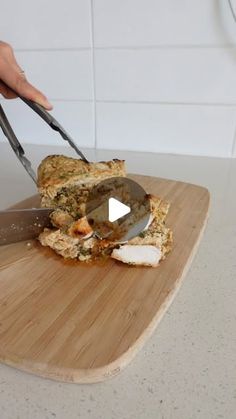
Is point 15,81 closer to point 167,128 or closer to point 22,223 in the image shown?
point 22,223

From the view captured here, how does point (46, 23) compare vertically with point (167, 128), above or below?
above

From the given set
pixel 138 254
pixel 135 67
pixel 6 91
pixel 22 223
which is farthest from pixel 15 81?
pixel 135 67

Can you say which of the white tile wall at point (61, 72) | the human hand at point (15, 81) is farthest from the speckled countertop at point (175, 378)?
the white tile wall at point (61, 72)

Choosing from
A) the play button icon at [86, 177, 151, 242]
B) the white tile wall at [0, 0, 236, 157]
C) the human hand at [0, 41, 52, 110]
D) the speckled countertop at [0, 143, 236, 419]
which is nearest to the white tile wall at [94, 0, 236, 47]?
the white tile wall at [0, 0, 236, 157]

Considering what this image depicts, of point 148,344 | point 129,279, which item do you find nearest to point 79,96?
point 129,279

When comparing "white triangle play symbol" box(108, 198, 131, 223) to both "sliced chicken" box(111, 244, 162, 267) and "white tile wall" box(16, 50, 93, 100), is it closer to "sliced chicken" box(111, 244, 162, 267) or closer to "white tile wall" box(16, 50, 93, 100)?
"sliced chicken" box(111, 244, 162, 267)

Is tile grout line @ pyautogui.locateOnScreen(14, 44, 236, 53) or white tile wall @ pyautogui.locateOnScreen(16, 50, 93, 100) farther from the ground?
tile grout line @ pyautogui.locateOnScreen(14, 44, 236, 53)

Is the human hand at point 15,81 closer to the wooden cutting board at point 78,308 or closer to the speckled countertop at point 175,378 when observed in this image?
the wooden cutting board at point 78,308
